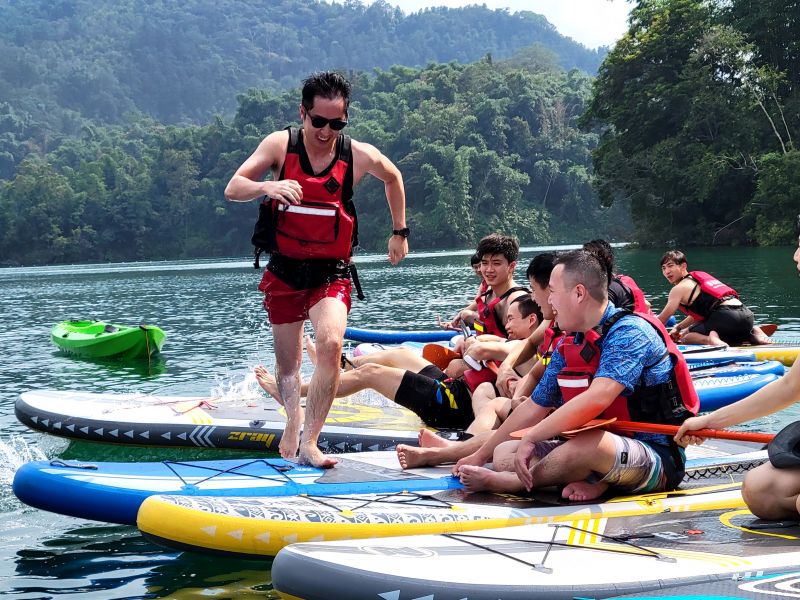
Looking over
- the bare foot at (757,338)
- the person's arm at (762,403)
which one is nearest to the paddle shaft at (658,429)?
the person's arm at (762,403)

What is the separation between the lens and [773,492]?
419cm

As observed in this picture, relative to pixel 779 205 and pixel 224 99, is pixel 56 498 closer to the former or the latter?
pixel 779 205

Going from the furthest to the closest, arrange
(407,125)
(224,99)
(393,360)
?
(224,99) → (407,125) → (393,360)

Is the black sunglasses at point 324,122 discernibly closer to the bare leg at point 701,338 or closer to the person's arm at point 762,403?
the person's arm at point 762,403

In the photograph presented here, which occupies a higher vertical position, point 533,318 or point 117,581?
point 533,318

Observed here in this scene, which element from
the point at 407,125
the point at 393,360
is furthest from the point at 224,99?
the point at 393,360

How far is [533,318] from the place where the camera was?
7.07 m

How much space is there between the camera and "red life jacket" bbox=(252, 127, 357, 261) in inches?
222

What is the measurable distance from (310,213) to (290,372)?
3.28ft

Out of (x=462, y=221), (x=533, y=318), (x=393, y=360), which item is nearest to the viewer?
(x=533, y=318)

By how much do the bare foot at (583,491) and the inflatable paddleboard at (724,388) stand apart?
3.72 m

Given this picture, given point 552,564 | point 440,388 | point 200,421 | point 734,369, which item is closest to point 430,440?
point 440,388

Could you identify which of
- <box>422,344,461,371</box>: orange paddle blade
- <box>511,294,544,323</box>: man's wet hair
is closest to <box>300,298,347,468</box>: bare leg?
<box>511,294,544,323</box>: man's wet hair

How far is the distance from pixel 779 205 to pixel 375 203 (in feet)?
132
